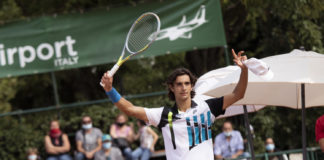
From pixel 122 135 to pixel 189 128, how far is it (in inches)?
295

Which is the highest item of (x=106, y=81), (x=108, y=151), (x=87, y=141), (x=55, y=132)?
(x=106, y=81)

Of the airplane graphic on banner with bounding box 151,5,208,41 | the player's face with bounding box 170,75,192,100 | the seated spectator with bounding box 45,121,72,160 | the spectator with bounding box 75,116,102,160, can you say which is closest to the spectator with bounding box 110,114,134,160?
the spectator with bounding box 75,116,102,160

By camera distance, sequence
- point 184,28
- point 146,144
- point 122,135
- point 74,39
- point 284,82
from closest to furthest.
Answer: point 284,82 → point 146,144 → point 122,135 → point 184,28 → point 74,39

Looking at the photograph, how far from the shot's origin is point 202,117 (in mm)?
5688

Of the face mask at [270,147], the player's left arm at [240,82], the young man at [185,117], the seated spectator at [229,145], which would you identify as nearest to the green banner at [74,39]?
the seated spectator at [229,145]

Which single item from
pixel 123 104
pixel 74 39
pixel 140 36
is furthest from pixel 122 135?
pixel 123 104

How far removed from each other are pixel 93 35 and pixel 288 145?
5.30 meters

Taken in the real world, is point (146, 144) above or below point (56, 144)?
below

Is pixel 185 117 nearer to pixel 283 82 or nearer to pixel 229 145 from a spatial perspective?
pixel 283 82

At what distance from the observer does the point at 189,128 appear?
566cm

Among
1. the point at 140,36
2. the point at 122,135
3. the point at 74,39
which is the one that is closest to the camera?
the point at 140,36

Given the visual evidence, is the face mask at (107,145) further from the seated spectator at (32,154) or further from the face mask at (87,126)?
the seated spectator at (32,154)

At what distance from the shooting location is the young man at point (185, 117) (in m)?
5.59

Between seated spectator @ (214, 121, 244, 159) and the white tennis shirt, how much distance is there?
669 cm
